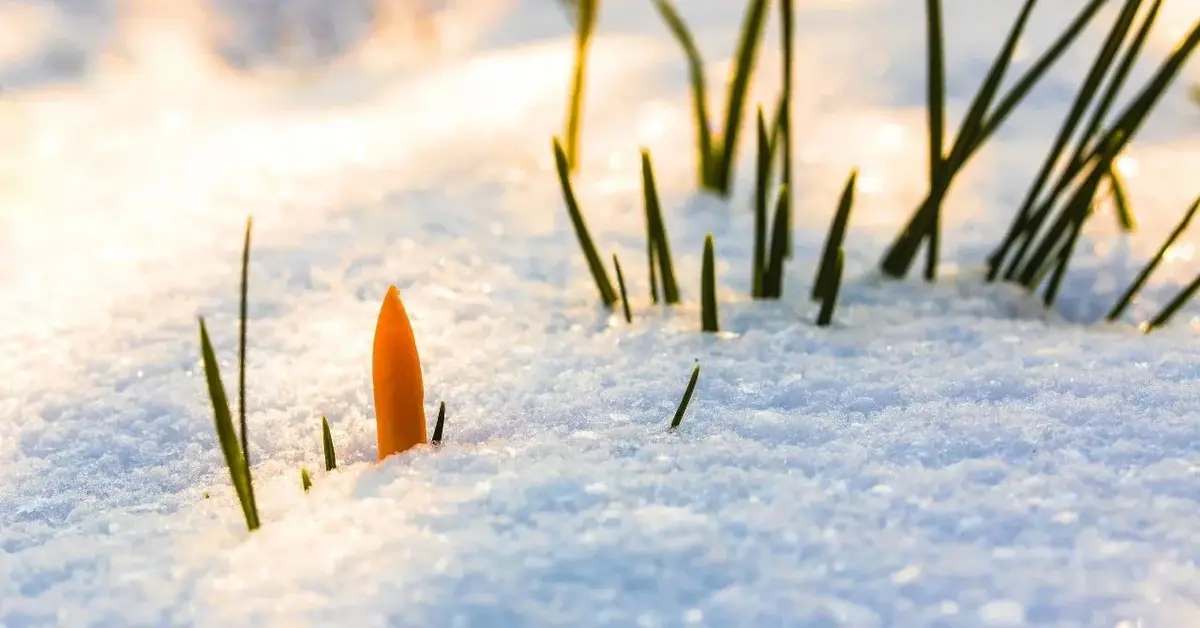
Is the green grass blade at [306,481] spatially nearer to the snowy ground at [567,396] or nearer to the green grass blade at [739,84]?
the snowy ground at [567,396]

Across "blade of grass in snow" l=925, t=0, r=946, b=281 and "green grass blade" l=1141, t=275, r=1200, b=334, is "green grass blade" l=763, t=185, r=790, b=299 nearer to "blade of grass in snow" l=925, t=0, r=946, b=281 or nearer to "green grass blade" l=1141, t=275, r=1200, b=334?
"blade of grass in snow" l=925, t=0, r=946, b=281

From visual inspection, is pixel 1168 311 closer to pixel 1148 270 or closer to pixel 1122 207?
pixel 1148 270

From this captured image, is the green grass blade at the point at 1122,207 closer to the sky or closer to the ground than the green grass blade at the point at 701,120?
closer to the ground

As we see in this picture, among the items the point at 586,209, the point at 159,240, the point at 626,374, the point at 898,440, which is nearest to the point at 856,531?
the point at 898,440

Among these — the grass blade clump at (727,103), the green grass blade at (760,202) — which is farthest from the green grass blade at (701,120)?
the green grass blade at (760,202)

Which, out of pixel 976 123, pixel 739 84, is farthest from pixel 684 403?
pixel 739 84

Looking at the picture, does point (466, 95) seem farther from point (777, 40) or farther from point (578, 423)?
point (578, 423)
